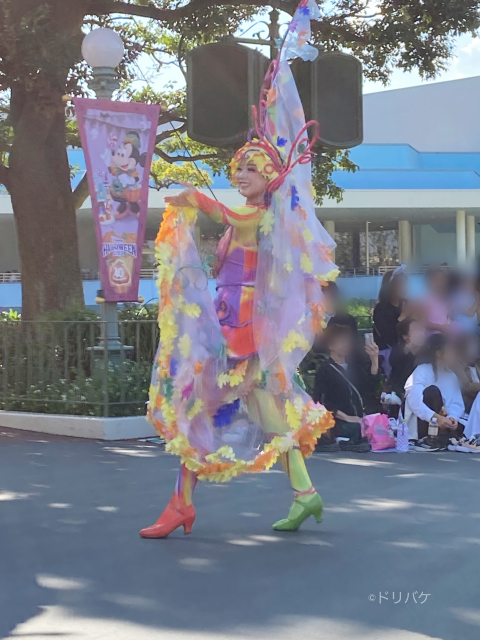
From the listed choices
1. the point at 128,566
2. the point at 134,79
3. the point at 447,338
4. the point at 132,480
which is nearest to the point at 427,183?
the point at 134,79

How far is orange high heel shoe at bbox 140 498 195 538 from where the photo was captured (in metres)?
5.06

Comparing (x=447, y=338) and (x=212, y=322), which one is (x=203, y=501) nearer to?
(x=212, y=322)

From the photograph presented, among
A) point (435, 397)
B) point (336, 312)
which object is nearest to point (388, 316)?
point (336, 312)

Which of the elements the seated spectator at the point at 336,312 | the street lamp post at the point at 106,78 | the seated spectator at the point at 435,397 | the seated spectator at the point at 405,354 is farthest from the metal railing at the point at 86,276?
the seated spectator at the point at 435,397

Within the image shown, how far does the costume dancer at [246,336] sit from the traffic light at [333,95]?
8.92 feet

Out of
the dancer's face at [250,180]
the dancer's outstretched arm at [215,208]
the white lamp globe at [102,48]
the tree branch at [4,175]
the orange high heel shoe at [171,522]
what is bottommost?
the orange high heel shoe at [171,522]

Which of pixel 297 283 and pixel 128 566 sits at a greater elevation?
pixel 297 283

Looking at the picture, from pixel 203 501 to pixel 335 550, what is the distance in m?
1.42

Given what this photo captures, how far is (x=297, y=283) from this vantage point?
199 inches

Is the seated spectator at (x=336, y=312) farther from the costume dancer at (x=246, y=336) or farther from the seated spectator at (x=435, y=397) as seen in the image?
the costume dancer at (x=246, y=336)

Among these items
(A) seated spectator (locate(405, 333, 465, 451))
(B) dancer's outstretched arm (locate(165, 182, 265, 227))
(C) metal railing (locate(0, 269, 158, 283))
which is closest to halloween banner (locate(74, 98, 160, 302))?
(A) seated spectator (locate(405, 333, 465, 451))

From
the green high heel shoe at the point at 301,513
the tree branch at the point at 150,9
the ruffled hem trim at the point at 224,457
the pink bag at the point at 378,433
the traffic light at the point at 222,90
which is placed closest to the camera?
the ruffled hem trim at the point at 224,457

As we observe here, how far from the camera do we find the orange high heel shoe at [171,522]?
16.6ft

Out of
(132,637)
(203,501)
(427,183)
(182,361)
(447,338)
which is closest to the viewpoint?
(132,637)
